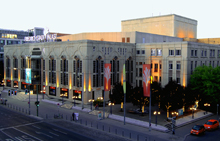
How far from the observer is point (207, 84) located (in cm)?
5391

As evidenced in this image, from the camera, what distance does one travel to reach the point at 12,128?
4378cm

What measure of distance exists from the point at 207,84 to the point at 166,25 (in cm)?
4774

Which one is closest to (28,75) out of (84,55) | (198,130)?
(84,55)

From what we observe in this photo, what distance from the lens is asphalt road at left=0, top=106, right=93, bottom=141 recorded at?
124 ft

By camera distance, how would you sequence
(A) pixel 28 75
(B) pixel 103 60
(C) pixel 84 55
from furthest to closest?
(A) pixel 28 75
(B) pixel 103 60
(C) pixel 84 55

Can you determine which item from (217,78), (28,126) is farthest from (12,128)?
(217,78)

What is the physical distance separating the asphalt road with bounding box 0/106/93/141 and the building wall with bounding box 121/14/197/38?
220 feet

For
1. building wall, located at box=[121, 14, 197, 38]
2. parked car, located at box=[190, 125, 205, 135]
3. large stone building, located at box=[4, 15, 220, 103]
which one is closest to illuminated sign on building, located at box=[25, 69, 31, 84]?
large stone building, located at box=[4, 15, 220, 103]

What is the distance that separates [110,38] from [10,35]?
76789mm

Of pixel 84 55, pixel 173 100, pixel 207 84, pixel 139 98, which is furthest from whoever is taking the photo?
pixel 84 55

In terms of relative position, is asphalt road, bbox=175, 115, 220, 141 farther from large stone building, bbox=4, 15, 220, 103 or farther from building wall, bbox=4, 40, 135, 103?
building wall, bbox=4, 40, 135, 103

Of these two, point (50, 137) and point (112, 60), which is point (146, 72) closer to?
point (50, 137)

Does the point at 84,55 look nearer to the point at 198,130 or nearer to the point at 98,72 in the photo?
the point at 98,72

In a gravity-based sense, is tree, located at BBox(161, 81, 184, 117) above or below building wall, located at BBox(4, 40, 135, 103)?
below
